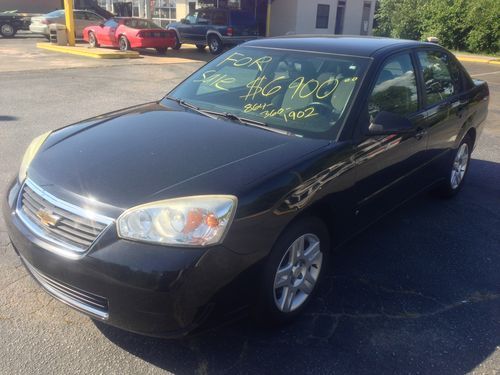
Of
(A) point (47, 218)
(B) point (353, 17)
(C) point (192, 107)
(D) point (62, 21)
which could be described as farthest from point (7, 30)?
(A) point (47, 218)

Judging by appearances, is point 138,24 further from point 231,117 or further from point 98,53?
point 231,117

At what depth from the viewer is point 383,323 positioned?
2.99m

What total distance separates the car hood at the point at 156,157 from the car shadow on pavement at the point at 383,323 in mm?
869

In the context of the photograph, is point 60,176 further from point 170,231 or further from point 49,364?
point 49,364

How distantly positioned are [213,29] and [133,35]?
12.2 ft

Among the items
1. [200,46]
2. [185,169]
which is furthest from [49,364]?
[200,46]

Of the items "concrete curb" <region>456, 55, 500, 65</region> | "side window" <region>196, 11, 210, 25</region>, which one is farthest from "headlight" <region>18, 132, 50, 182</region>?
"concrete curb" <region>456, 55, 500, 65</region>

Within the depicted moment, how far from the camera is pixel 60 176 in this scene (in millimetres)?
2631

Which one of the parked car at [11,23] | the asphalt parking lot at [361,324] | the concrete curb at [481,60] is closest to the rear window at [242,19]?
the concrete curb at [481,60]

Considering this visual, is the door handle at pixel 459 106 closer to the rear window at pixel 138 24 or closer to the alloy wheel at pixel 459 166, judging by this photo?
the alloy wheel at pixel 459 166

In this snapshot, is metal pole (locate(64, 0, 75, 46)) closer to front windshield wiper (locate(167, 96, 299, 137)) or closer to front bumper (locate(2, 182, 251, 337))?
front windshield wiper (locate(167, 96, 299, 137))

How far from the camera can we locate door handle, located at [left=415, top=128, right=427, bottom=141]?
3877 mm

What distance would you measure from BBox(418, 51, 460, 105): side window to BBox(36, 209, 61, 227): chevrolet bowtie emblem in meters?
3.19

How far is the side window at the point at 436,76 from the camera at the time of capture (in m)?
4.20
